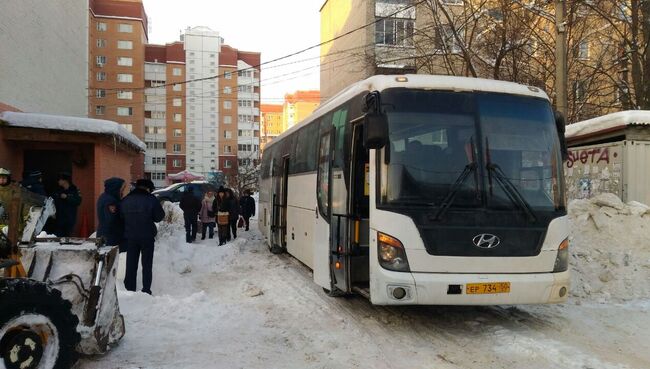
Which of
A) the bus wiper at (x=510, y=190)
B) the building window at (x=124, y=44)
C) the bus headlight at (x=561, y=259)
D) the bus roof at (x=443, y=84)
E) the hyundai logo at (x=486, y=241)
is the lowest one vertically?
the bus headlight at (x=561, y=259)

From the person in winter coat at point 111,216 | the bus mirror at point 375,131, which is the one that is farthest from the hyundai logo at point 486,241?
the person in winter coat at point 111,216

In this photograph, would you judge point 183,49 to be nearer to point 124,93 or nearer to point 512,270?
point 124,93

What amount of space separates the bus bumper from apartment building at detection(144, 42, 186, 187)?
261 ft

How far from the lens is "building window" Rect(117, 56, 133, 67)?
74.2 m

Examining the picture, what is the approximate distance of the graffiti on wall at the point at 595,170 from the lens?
1027 centimetres

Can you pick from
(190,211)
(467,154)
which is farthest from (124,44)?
(467,154)

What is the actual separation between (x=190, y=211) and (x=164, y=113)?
240 feet

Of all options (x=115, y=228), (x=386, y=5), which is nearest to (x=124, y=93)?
(x=386, y=5)

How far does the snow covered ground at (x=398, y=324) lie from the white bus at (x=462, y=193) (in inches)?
20.8

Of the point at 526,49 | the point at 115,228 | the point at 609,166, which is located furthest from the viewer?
the point at 526,49

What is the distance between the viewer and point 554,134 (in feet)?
20.5

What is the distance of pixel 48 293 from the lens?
164 inches

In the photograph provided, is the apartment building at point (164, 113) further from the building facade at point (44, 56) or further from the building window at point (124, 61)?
the building facade at point (44, 56)

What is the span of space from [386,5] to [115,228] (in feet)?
85.9
